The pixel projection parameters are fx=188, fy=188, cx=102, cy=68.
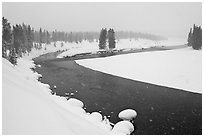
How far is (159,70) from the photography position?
41.7m

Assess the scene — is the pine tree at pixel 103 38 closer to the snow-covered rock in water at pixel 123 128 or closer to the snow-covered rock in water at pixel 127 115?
the snow-covered rock in water at pixel 127 115

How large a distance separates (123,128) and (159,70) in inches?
1055

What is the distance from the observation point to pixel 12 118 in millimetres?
10516

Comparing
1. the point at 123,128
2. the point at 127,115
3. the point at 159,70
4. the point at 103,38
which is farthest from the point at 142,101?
the point at 103,38

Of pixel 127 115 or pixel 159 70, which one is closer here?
pixel 127 115

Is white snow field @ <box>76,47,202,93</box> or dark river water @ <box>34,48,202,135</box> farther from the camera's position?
white snow field @ <box>76,47,202,93</box>

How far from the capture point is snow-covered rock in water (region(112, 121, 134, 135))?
17.2m

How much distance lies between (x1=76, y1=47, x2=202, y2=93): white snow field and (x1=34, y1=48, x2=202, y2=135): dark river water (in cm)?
282

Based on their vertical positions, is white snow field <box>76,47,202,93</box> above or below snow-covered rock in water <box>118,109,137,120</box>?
above

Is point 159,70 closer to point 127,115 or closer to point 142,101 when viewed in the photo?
point 142,101

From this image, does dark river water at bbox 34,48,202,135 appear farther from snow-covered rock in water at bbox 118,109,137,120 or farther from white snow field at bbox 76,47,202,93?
white snow field at bbox 76,47,202,93

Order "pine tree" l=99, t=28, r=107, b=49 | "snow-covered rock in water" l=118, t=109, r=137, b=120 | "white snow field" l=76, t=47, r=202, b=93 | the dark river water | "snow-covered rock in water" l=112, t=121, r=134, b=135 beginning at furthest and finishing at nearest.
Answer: "pine tree" l=99, t=28, r=107, b=49 → "white snow field" l=76, t=47, r=202, b=93 → "snow-covered rock in water" l=118, t=109, r=137, b=120 → the dark river water → "snow-covered rock in water" l=112, t=121, r=134, b=135

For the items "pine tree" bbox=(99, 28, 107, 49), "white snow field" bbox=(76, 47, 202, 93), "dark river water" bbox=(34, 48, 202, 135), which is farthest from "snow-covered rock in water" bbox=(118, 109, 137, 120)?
"pine tree" bbox=(99, 28, 107, 49)

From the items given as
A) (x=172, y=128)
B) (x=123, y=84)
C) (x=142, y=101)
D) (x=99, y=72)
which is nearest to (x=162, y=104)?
(x=142, y=101)
